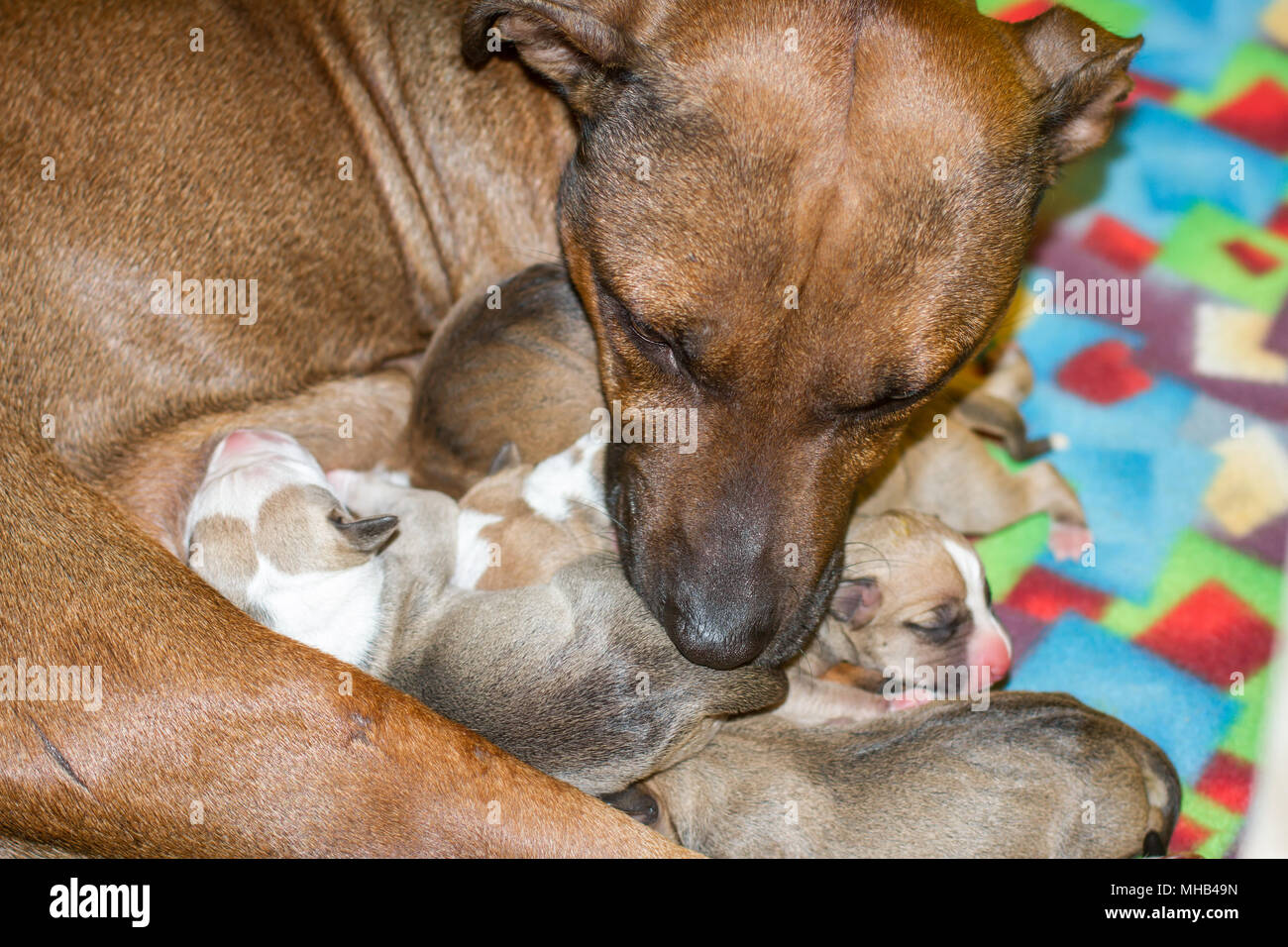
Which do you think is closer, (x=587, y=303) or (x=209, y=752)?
(x=209, y=752)

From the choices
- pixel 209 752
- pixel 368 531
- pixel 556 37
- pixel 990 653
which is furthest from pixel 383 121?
pixel 990 653

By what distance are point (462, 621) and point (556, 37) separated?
1590mm

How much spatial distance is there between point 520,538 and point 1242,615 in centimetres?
246

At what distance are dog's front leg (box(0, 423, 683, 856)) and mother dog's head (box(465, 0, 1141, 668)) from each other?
610mm

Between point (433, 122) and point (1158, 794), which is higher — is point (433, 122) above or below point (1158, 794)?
above

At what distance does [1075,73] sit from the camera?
342 centimetres

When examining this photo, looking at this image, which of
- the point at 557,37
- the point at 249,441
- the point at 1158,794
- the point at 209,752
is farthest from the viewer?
the point at 249,441

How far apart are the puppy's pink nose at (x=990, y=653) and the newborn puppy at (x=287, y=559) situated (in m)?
1.80

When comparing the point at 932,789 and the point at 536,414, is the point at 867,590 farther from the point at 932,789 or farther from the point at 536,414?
the point at 536,414

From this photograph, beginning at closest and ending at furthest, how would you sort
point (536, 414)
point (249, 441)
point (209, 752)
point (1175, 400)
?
1. point (209, 752)
2. point (249, 441)
3. point (536, 414)
4. point (1175, 400)

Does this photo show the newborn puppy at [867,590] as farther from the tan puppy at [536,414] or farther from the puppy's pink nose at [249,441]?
the puppy's pink nose at [249,441]

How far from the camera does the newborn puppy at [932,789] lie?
3494mm
